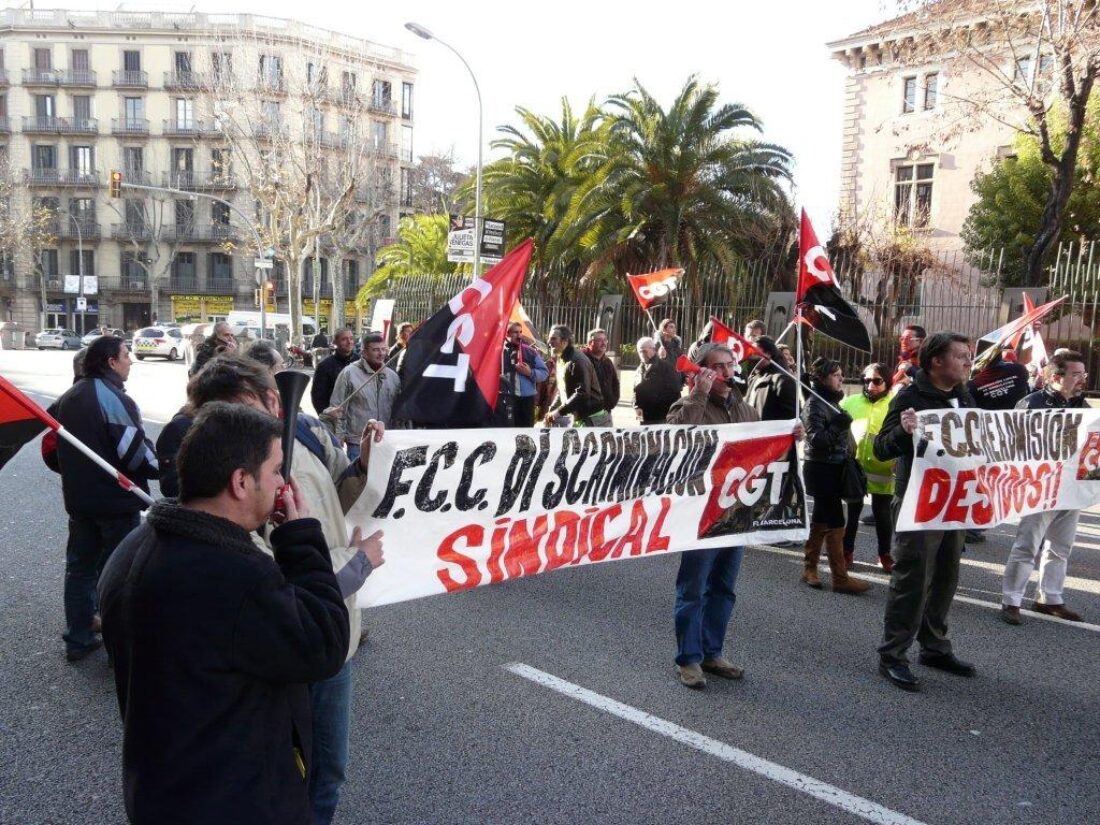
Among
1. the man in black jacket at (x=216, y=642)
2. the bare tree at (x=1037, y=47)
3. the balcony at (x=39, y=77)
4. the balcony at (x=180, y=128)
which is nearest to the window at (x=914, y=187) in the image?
the bare tree at (x=1037, y=47)

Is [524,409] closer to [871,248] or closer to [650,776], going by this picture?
[650,776]

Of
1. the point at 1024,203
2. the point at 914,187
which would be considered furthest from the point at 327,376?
the point at 914,187

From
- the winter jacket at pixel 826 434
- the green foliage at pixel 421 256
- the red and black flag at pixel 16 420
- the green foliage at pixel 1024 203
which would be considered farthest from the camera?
the green foliage at pixel 421 256

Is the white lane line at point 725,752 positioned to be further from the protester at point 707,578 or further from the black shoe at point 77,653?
the black shoe at point 77,653

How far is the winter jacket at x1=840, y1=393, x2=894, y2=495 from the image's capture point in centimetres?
703

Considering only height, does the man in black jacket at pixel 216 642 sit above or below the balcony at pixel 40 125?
below

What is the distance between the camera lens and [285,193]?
32.9 meters

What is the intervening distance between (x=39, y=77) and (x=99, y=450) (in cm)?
6814

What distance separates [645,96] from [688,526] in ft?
→ 61.0

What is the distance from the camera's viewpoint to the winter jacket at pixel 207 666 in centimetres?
188

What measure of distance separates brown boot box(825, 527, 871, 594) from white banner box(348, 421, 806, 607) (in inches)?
54.9

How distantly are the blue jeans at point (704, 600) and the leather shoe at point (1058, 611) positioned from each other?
101 inches

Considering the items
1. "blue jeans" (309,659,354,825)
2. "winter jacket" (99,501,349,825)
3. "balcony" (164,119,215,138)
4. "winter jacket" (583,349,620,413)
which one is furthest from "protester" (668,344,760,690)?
"balcony" (164,119,215,138)

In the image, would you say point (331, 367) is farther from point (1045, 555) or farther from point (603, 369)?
point (1045, 555)
